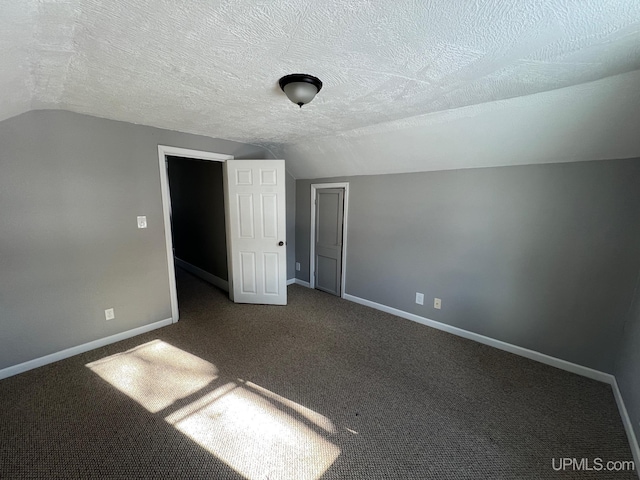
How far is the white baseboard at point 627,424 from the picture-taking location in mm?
1471

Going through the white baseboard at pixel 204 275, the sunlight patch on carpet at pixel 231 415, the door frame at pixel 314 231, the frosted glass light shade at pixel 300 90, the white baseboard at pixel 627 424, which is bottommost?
the sunlight patch on carpet at pixel 231 415

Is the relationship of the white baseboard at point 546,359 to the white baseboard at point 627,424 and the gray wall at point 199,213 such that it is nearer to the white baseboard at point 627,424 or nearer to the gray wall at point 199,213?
the white baseboard at point 627,424

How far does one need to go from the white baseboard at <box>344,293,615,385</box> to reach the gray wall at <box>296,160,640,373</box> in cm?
5

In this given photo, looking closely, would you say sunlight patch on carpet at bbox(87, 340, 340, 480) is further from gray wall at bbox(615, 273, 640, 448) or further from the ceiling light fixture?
the ceiling light fixture

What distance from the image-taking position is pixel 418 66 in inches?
55.1

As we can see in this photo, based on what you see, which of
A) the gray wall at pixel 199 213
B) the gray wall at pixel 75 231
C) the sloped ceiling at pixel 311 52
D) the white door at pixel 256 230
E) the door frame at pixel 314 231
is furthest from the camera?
the gray wall at pixel 199 213

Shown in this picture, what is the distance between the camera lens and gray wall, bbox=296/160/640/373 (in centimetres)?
202

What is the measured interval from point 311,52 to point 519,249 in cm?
245

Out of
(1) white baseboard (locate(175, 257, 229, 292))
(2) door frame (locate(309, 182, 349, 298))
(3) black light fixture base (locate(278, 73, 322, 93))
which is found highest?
(3) black light fixture base (locate(278, 73, 322, 93))

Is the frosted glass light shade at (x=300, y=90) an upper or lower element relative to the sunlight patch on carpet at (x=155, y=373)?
upper

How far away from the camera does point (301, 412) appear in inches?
70.4

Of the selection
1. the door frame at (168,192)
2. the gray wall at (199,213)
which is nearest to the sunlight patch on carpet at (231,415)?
the door frame at (168,192)

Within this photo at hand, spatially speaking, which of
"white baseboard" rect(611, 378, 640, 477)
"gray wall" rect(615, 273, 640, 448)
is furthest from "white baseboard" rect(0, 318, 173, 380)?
"gray wall" rect(615, 273, 640, 448)

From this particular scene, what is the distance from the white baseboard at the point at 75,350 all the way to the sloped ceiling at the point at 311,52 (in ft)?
6.71
